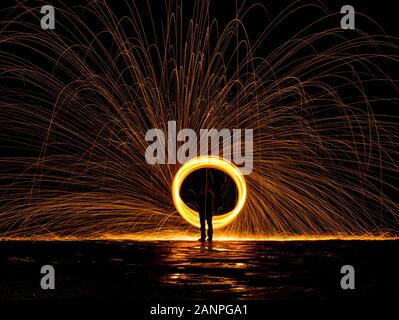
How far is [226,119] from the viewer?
23812mm

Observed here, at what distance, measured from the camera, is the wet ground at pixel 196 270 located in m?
12.8

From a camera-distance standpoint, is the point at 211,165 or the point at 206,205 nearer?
the point at 206,205

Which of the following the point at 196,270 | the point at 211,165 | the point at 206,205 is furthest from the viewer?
the point at 211,165

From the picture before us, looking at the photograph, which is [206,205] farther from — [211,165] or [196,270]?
[196,270]

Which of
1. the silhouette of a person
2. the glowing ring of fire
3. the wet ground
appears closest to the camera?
the wet ground

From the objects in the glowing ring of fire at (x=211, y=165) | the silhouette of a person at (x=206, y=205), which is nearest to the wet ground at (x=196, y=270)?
the silhouette of a person at (x=206, y=205)

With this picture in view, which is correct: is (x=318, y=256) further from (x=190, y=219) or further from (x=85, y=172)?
(x=85, y=172)

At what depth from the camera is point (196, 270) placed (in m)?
15.8

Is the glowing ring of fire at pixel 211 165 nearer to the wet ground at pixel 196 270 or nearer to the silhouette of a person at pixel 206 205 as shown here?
the silhouette of a person at pixel 206 205

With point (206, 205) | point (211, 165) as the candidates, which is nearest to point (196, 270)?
point (206, 205)

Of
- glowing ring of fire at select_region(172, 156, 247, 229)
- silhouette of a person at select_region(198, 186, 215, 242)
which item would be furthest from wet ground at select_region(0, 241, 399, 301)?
glowing ring of fire at select_region(172, 156, 247, 229)

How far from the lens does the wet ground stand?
12836 millimetres

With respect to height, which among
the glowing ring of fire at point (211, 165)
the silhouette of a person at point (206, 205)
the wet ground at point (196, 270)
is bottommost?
the wet ground at point (196, 270)

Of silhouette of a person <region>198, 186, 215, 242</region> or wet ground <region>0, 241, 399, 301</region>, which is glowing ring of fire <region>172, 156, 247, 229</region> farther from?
wet ground <region>0, 241, 399, 301</region>
